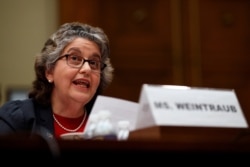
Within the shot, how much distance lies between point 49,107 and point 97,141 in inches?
45.7

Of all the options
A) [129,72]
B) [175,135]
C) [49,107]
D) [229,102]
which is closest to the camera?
[175,135]

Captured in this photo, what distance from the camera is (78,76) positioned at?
6.40ft

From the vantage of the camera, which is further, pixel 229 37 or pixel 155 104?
pixel 229 37

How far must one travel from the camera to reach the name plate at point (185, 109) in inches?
44.9

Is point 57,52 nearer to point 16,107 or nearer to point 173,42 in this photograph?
point 16,107

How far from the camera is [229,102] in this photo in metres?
1.29

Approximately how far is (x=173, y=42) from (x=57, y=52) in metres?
1.60

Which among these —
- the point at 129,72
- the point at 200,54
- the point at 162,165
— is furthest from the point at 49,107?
the point at 200,54

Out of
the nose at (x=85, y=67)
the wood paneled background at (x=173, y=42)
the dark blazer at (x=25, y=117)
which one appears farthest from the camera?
the wood paneled background at (x=173, y=42)

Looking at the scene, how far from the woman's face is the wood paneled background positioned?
1.42m

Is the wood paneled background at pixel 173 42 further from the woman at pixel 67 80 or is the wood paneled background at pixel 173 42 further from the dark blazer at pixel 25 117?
the dark blazer at pixel 25 117

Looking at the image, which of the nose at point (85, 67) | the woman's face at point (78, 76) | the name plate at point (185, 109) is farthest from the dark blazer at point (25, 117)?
the name plate at point (185, 109)

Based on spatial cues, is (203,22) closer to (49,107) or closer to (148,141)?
(49,107)

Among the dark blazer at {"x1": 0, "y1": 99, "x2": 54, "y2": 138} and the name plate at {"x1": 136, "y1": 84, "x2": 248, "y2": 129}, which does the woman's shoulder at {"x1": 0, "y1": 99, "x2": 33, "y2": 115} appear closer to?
the dark blazer at {"x1": 0, "y1": 99, "x2": 54, "y2": 138}
